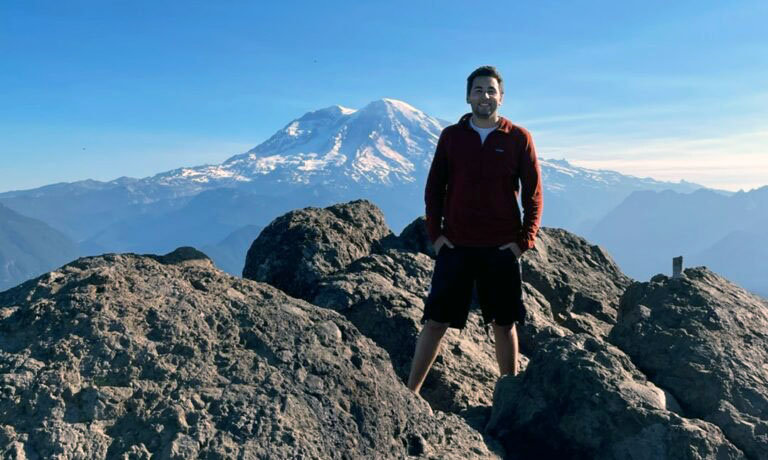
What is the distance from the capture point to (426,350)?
6.31 meters

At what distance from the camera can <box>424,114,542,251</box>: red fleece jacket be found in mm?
5914

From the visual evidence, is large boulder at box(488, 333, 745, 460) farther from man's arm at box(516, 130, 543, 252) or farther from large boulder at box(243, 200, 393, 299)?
large boulder at box(243, 200, 393, 299)

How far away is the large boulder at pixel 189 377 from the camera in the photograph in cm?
396

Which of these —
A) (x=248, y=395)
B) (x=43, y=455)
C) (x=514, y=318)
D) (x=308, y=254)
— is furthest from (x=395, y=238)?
(x=43, y=455)

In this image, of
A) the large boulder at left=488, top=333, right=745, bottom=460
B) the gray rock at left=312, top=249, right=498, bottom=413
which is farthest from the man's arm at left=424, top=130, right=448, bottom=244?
the gray rock at left=312, top=249, right=498, bottom=413

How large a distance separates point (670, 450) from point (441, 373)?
2.70 meters

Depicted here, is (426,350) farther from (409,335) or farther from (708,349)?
(708,349)

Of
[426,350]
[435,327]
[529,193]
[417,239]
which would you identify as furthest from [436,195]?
[417,239]

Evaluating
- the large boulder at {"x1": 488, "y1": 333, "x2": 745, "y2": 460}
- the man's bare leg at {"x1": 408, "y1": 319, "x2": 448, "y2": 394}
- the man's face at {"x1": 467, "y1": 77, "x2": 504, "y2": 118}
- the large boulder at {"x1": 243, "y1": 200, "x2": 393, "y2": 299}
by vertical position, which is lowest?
the large boulder at {"x1": 488, "y1": 333, "x2": 745, "y2": 460}

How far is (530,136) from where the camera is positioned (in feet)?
20.1

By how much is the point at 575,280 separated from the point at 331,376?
7271 mm

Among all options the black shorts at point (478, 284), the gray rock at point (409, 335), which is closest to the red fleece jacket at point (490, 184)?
the black shorts at point (478, 284)

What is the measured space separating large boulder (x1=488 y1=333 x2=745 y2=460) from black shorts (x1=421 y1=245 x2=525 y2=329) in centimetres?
63

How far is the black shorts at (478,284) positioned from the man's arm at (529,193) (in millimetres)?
224
